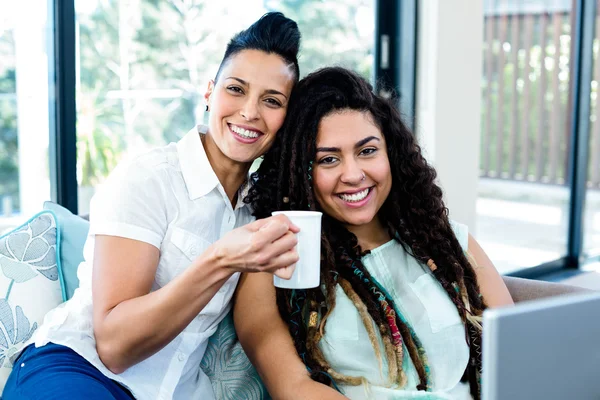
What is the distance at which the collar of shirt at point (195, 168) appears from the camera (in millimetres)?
1559

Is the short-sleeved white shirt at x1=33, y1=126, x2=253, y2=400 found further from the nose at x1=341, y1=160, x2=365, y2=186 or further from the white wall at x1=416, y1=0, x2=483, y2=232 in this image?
the white wall at x1=416, y1=0, x2=483, y2=232

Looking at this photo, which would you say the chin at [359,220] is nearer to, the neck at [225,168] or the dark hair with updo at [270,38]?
the neck at [225,168]

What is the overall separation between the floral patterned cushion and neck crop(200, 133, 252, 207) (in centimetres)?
30

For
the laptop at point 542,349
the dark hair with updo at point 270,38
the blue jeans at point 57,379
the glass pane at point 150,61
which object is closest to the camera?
the laptop at point 542,349

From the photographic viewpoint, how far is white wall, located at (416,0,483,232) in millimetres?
3162

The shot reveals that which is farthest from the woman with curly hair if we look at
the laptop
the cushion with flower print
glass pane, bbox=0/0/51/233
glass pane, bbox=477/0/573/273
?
glass pane, bbox=477/0/573/273

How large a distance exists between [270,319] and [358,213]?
0.31 meters

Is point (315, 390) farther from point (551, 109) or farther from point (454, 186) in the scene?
point (551, 109)

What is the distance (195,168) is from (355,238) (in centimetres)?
41

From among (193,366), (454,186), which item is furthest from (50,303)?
(454,186)

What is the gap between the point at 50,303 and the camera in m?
1.69

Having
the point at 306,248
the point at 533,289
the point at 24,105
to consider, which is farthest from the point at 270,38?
the point at 24,105

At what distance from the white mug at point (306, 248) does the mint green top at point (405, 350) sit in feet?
1.16

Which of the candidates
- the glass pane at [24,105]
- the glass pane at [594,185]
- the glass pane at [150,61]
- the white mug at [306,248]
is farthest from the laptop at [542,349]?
the glass pane at [594,185]
